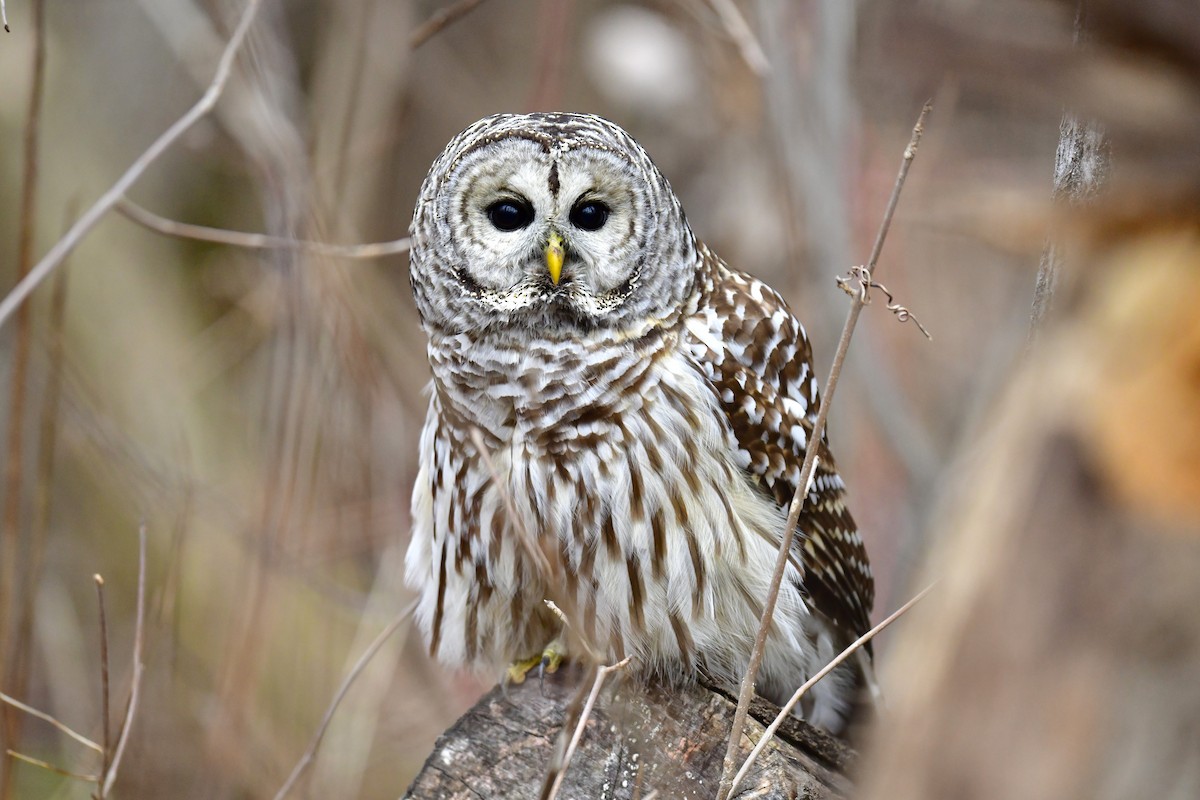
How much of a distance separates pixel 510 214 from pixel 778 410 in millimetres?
756

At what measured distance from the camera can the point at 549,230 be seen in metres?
2.57

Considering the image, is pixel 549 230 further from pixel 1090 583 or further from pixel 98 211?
pixel 1090 583

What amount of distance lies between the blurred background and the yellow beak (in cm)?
63

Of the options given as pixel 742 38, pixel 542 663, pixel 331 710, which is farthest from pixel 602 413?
pixel 742 38

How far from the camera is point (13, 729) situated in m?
2.69

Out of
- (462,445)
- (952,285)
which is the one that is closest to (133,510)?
(462,445)

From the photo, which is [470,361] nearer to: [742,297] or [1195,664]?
[742,297]

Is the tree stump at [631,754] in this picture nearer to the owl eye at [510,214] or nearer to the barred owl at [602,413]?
the barred owl at [602,413]

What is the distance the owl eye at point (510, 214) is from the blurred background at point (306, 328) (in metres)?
0.48

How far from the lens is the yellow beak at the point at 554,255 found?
8.23 ft

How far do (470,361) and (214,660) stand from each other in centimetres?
276

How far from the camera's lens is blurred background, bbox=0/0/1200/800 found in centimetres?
344

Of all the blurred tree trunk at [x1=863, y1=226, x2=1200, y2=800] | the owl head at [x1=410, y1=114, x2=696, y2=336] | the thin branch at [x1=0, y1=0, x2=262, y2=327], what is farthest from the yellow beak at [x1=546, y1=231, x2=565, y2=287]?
the blurred tree trunk at [x1=863, y1=226, x2=1200, y2=800]

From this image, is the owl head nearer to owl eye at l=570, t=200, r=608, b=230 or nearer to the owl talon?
owl eye at l=570, t=200, r=608, b=230
